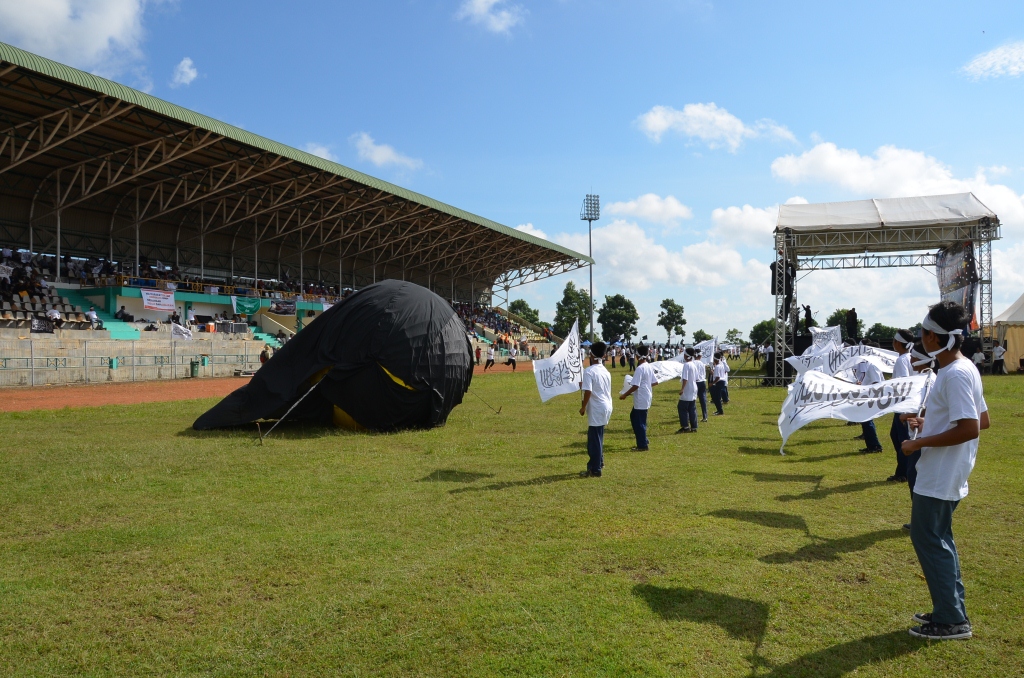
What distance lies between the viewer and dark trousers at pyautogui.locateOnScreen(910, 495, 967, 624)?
12.8ft

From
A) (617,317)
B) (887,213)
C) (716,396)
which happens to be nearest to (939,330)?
(716,396)

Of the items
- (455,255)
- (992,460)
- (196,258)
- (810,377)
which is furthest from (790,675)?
(455,255)

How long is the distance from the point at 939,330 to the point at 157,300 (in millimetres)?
36624

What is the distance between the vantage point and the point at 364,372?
12641 millimetres

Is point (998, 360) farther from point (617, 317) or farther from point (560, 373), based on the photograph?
point (617, 317)

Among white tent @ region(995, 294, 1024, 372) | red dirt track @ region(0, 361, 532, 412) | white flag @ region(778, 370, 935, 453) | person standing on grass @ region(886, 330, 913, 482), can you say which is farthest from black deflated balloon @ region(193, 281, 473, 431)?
white tent @ region(995, 294, 1024, 372)

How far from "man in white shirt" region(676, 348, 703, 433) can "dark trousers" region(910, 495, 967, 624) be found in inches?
360

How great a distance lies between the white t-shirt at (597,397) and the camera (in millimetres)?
8641

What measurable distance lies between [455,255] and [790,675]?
54252 mm

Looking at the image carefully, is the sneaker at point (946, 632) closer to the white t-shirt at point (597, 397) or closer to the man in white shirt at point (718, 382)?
the white t-shirt at point (597, 397)

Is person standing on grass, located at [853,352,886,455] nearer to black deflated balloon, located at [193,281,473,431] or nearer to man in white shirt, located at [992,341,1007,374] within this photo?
black deflated balloon, located at [193,281,473,431]

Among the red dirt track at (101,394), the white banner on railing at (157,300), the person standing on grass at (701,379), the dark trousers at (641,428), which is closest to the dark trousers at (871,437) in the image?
the person standing on grass at (701,379)

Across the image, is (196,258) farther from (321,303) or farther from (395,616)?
(395,616)

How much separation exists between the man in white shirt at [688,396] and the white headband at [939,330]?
8.99 m
